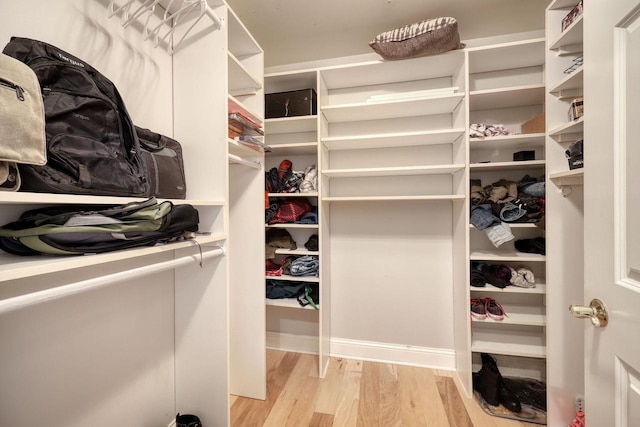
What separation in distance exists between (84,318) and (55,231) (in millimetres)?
496

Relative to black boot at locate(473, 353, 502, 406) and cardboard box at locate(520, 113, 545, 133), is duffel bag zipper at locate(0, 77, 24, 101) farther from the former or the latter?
black boot at locate(473, 353, 502, 406)

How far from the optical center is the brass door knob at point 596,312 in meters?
0.67

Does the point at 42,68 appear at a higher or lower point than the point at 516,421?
higher

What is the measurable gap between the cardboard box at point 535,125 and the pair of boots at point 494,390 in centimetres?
158

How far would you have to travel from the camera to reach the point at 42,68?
0.71m

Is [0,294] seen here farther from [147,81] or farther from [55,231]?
[147,81]

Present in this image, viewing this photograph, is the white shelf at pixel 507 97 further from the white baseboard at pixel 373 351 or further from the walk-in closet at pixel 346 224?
the white baseboard at pixel 373 351

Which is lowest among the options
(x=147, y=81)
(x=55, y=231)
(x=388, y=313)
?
(x=388, y=313)

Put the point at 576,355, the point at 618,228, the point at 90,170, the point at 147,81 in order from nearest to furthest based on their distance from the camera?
the point at 618,228 → the point at 90,170 → the point at 147,81 → the point at 576,355

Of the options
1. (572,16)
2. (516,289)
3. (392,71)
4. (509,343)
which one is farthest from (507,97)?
(509,343)

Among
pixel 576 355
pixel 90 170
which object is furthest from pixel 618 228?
pixel 90 170

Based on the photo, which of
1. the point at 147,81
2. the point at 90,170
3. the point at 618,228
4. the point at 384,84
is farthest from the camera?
the point at 384,84

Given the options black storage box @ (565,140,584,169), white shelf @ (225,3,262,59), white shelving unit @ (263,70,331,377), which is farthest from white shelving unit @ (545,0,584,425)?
white shelf @ (225,3,262,59)

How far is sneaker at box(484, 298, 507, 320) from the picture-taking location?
1714 mm
